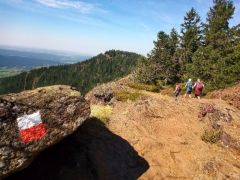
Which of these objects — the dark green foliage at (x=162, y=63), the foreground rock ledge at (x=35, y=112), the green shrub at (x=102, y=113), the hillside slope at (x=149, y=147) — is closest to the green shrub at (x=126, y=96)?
the hillside slope at (x=149, y=147)

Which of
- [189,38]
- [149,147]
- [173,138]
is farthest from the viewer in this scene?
[189,38]

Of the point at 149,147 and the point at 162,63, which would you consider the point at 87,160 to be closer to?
the point at 149,147

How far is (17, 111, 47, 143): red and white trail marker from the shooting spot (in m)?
8.26

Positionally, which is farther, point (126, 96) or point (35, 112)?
point (126, 96)

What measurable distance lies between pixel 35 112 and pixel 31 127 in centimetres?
51

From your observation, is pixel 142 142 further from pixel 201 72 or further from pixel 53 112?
pixel 201 72

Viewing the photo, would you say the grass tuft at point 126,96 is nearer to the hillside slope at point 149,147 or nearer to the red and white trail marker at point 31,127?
the hillside slope at point 149,147

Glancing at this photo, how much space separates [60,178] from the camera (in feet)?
35.6

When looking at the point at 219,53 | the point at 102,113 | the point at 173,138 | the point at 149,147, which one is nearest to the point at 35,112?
the point at 149,147

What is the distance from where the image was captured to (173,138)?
15023 millimetres

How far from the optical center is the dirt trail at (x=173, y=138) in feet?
41.5

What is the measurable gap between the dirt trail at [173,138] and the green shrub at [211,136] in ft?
0.97

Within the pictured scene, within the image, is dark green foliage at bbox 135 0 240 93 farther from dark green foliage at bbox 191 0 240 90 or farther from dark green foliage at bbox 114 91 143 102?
dark green foliage at bbox 114 91 143 102

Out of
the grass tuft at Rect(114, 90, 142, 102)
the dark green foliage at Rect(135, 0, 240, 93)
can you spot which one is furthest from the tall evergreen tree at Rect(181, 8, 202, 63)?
the grass tuft at Rect(114, 90, 142, 102)
